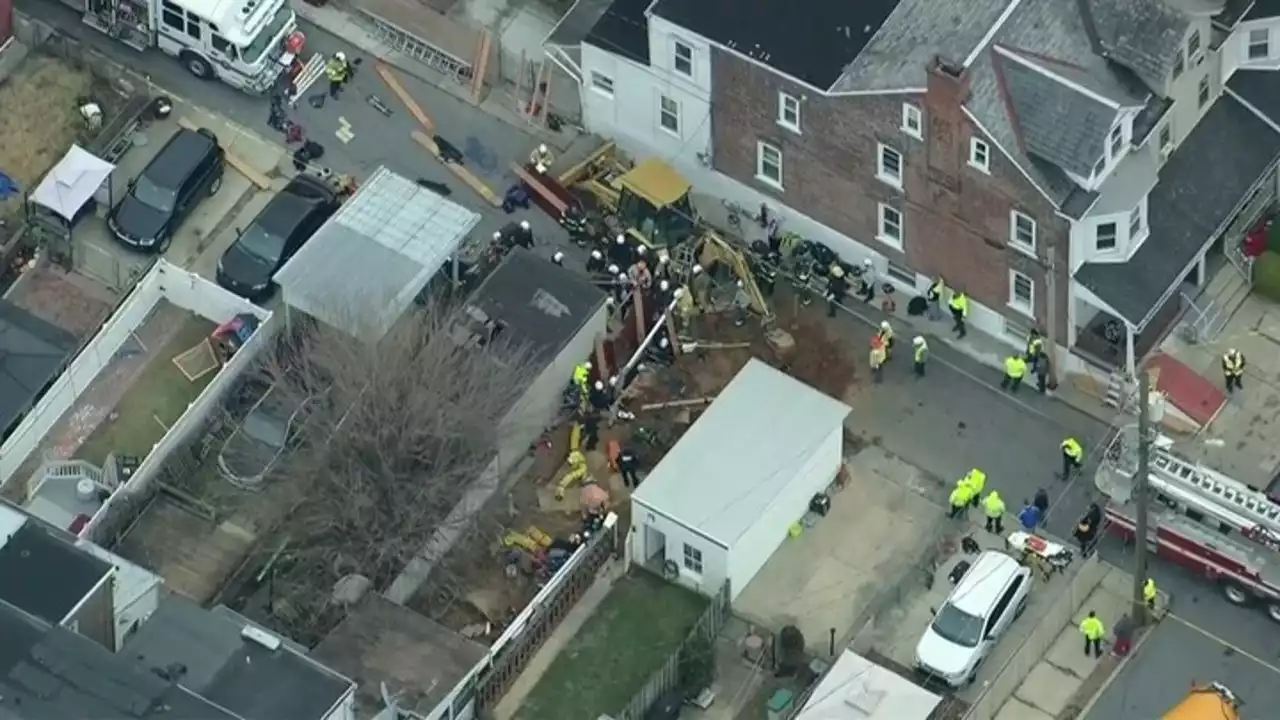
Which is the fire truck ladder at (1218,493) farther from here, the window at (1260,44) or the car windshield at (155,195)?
the car windshield at (155,195)

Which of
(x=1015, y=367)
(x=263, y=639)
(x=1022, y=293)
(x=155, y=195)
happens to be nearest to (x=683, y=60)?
(x=1022, y=293)

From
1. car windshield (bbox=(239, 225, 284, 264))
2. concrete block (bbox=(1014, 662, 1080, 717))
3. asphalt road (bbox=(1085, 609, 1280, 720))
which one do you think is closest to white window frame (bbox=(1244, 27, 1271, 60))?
asphalt road (bbox=(1085, 609, 1280, 720))

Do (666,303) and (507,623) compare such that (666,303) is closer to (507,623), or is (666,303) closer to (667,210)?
(667,210)

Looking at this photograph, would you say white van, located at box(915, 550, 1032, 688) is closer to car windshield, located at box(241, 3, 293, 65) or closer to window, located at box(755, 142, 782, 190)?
window, located at box(755, 142, 782, 190)

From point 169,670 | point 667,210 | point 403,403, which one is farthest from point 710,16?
point 169,670

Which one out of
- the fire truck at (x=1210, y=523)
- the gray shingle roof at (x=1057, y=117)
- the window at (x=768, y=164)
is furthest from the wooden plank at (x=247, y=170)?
the fire truck at (x=1210, y=523)

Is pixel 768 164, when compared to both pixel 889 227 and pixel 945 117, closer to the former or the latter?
pixel 889 227
